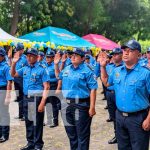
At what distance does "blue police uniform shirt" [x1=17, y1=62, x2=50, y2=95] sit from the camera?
20.8 ft

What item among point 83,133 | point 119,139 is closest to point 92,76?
point 83,133

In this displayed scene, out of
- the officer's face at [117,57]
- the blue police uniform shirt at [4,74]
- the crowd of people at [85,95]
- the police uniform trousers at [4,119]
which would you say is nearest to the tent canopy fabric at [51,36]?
the crowd of people at [85,95]

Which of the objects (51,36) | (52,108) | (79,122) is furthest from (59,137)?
(51,36)

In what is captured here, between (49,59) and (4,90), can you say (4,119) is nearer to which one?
(4,90)

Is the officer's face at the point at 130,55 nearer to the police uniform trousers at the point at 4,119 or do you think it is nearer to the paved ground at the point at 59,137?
the paved ground at the point at 59,137

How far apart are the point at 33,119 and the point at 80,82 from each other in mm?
1308

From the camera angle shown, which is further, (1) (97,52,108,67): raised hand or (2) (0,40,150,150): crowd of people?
(1) (97,52,108,67): raised hand

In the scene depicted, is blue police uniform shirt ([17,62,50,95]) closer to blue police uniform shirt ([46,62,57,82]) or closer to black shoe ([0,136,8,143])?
black shoe ([0,136,8,143])

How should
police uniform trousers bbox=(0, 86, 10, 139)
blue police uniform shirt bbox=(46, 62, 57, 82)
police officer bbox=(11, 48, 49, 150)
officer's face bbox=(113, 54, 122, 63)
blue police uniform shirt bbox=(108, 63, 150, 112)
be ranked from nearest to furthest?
blue police uniform shirt bbox=(108, 63, 150, 112)
police officer bbox=(11, 48, 49, 150)
officer's face bbox=(113, 54, 122, 63)
police uniform trousers bbox=(0, 86, 10, 139)
blue police uniform shirt bbox=(46, 62, 57, 82)

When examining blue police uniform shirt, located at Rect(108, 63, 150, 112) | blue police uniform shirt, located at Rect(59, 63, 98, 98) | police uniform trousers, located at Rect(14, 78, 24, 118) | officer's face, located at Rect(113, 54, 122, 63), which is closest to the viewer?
blue police uniform shirt, located at Rect(108, 63, 150, 112)

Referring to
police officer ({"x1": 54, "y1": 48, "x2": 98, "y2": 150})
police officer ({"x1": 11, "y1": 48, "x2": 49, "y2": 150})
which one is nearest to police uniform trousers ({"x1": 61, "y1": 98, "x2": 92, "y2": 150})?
police officer ({"x1": 54, "y1": 48, "x2": 98, "y2": 150})

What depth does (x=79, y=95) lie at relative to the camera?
5625 mm

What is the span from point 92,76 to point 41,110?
3.68ft

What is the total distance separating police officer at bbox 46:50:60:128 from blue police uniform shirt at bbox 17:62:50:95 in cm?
243
